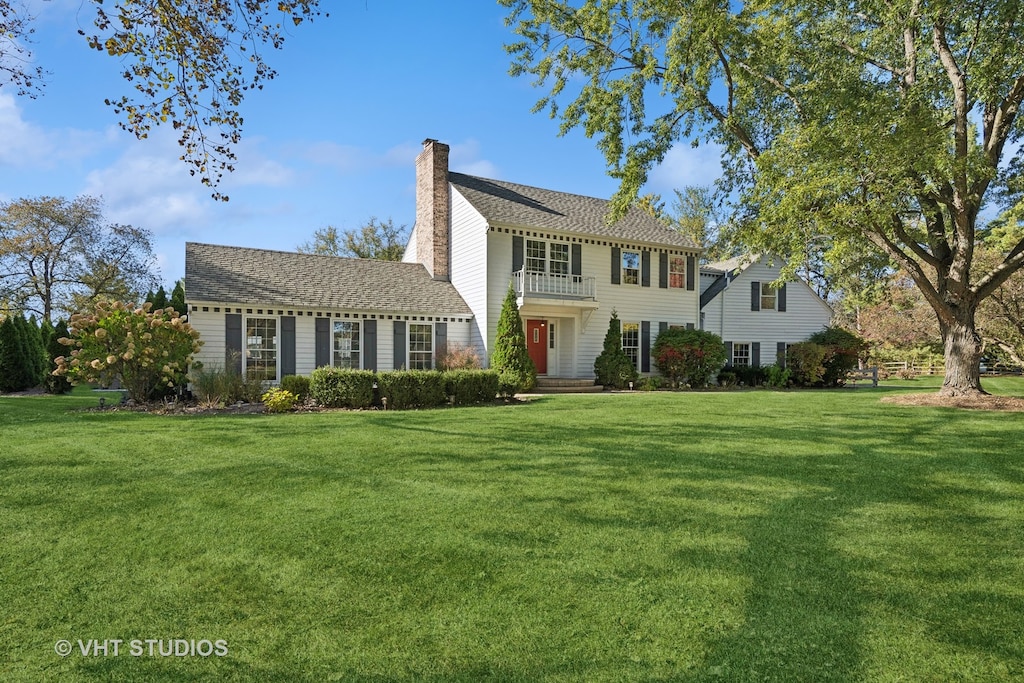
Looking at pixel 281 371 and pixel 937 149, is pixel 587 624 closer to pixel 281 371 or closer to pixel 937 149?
pixel 937 149

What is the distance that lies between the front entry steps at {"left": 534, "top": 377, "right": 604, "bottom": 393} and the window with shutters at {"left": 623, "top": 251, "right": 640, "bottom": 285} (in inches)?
180

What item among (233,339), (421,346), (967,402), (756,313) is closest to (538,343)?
(421,346)

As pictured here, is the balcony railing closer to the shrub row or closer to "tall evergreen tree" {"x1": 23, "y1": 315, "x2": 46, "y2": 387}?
the shrub row

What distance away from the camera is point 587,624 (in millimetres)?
3027

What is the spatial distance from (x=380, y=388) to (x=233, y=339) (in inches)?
229

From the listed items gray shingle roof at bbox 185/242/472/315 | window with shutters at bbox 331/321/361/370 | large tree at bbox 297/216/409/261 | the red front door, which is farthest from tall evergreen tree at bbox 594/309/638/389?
large tree at bbox 297/216/409/261

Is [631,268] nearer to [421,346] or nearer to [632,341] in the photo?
[632,341]

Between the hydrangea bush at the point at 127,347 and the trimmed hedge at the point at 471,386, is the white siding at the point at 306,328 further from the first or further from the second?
the trimmed hedge at the point at 471,386

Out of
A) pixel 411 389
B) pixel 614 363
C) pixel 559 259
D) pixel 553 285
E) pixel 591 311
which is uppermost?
pixel 559 259

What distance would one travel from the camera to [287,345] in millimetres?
16844

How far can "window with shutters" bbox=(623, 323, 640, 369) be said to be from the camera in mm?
21609

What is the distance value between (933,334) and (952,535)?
33437mm

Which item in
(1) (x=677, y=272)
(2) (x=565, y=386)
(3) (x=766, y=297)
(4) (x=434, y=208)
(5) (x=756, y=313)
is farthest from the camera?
(3) (x=766, y=297)

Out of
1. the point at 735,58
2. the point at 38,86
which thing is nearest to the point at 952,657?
the point at 38,86
